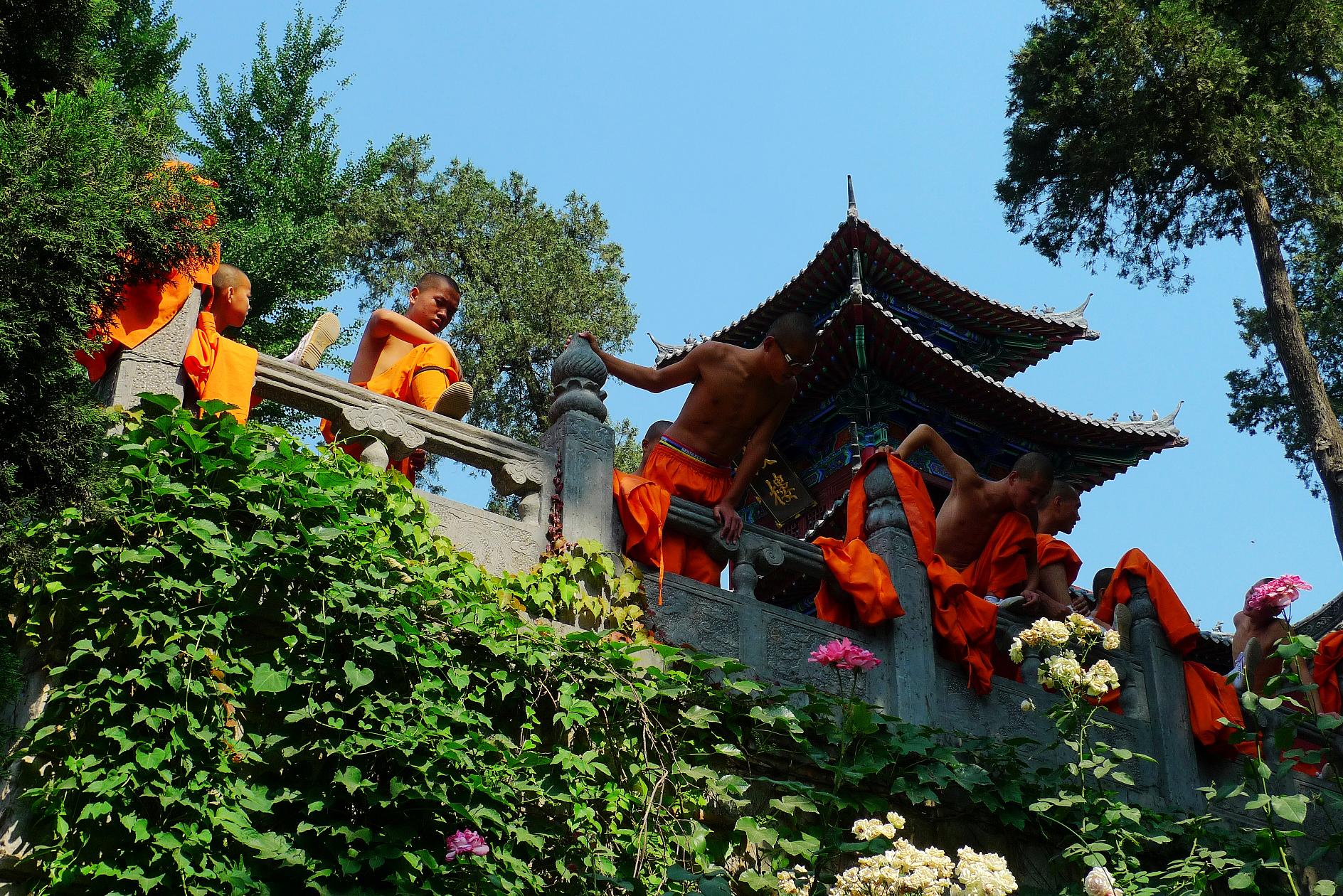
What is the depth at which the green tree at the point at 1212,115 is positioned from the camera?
38.5 feet

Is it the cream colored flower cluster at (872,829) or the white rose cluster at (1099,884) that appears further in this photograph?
the cream colored flower cluster at (872,829)

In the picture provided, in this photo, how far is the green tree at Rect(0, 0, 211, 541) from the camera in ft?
14.7

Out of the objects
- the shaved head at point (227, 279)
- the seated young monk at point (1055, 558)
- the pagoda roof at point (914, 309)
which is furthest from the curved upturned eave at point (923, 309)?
the shaved head at point (227, 279)

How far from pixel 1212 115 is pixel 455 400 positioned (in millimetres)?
8070

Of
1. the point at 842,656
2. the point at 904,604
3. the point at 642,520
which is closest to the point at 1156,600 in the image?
the point at 904,604

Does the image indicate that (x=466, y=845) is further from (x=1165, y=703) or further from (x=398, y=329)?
(x=1165, y=703)

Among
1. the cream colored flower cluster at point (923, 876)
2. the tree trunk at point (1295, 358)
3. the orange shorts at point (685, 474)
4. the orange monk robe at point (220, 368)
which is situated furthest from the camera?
the tree trunk at point (1295, 358)

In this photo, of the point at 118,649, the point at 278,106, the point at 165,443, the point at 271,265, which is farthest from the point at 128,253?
the point at 278,106

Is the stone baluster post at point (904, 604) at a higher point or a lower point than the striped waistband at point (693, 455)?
lower

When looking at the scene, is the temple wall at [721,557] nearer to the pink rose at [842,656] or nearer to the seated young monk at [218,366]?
the seated young monk at [218,366]

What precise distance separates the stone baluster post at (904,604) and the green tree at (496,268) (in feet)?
29.1

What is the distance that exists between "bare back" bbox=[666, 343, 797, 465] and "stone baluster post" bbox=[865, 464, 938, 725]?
669mm

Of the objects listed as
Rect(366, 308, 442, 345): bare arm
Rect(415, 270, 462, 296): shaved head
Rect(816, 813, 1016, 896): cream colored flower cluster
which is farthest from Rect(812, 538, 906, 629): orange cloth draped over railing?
Rect(816, 813, 1016, 896): cream colored flower cluster

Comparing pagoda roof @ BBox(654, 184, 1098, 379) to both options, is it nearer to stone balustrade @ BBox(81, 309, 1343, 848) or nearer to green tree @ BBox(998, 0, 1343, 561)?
green tree @ BBox(998, 0, 1343, 561)
